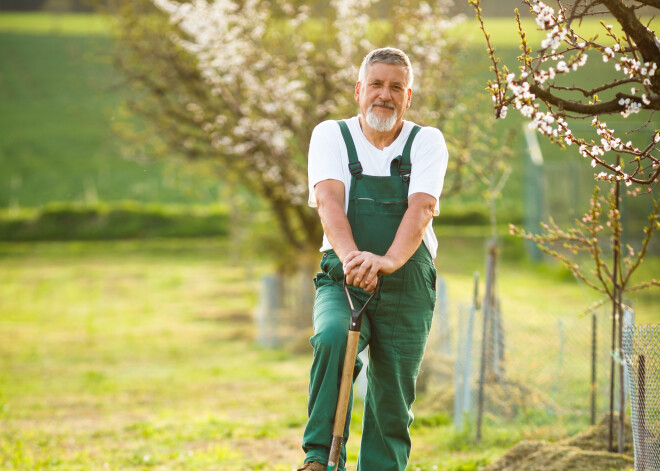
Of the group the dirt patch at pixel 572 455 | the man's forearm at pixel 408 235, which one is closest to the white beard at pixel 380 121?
the man's forearm at pixel 408 235

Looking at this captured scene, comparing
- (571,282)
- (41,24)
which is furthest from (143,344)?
(41,24)

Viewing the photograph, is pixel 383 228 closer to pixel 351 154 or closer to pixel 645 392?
pixel 351 154

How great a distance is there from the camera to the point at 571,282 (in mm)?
21141

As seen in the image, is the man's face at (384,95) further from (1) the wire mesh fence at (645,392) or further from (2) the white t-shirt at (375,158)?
(1) the wire mesh fence at (645,392)

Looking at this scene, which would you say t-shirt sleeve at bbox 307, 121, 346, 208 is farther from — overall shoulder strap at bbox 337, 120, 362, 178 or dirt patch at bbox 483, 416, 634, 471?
dirt patch at bbox 483, 416, 634, 471

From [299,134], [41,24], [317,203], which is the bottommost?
[317,203]

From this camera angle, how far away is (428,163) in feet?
13.2

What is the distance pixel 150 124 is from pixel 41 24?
137 ft

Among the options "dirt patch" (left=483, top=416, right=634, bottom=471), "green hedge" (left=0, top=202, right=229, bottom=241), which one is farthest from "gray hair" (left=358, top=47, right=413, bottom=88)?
"green hedge" (left=0, top=202, right=229, bottom=241)

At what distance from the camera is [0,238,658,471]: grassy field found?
689 cm

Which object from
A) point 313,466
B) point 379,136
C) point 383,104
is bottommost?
point 313,466

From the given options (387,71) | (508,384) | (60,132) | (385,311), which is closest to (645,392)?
(385,311)

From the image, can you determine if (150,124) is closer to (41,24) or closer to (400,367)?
(400,367)

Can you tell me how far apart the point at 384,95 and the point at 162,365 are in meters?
12.0
